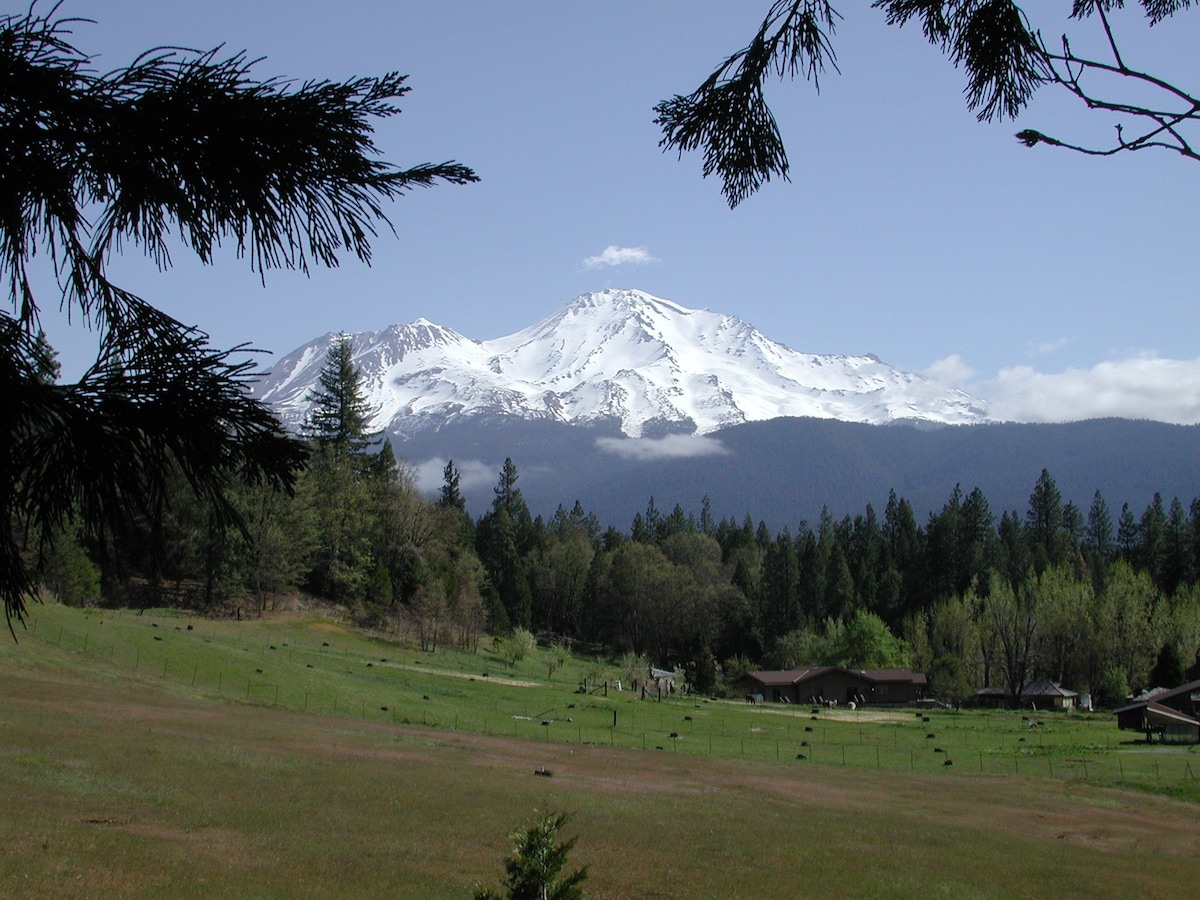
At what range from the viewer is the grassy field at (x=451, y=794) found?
20.5m

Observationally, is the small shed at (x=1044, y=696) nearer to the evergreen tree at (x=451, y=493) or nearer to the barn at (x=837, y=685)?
the barn at (x=837, y=685)

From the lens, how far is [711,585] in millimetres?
121688

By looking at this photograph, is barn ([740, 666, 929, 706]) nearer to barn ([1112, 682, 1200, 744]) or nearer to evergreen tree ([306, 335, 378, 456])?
barn ([1112, 682, 1200, 744])

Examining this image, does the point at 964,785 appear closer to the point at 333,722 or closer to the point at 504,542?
the point at 333,722

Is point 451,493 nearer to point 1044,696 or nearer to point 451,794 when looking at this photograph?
point 1044,696

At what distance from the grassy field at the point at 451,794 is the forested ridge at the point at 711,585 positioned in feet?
35.4

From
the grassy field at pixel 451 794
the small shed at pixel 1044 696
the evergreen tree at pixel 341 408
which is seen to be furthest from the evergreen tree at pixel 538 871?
the small shed at pixel 1044 696

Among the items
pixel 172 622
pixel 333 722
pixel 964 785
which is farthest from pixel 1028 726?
pixel 172 622

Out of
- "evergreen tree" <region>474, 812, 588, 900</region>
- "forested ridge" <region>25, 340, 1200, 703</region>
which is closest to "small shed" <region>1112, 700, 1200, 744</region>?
"forested ridge" <region>25, 340, 1200, 703</region>

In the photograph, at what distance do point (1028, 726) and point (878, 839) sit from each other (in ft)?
174

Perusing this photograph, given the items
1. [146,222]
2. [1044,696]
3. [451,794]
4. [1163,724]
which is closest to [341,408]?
[451,794]

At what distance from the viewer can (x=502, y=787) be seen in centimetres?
3111

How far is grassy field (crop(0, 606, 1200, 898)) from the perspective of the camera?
20516mm

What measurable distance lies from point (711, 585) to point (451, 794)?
3732 inches
